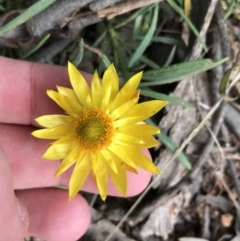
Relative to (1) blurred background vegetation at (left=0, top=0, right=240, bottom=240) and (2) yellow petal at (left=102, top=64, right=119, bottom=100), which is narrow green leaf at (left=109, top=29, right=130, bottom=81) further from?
(2) yellow petal at (left=102, top=64, right=119, bottom=100)

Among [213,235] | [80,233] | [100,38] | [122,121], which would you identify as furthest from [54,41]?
[213,235]

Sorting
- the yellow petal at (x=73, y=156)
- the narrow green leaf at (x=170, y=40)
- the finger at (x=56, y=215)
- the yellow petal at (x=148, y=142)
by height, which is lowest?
the finger at (x=56, y=215)

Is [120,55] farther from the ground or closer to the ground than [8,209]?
farther from the ground

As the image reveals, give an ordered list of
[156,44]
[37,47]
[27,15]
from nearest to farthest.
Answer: [27,15] < [37,47] < [156,44]

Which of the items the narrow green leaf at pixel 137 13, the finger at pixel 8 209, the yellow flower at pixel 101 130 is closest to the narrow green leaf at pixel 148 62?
the narrow green leaf at pixel 137 13

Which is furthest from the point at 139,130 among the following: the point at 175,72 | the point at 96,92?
the point at 175,72

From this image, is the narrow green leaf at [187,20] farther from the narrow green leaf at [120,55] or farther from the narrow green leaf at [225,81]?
the narrow green leaf at [120,55]

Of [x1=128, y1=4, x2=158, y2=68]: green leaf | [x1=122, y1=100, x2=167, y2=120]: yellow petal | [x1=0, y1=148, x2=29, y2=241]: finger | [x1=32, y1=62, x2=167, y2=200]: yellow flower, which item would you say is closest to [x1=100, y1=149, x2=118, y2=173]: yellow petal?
[x1=32, y1=62, x2=167, y2=200]: yellow flower

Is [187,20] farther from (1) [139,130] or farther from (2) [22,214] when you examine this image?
(2) [22,214]
